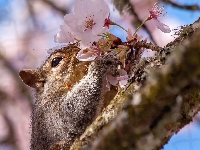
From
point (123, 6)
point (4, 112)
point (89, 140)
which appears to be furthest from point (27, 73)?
point (4, 112)

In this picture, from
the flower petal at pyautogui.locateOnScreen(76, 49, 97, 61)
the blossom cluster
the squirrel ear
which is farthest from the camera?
the squirrel ear

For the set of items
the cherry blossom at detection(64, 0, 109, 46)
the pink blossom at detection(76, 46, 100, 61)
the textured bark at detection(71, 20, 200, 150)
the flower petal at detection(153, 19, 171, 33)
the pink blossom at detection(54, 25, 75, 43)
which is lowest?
the textured bark at detection(71, 20, 200, 150)

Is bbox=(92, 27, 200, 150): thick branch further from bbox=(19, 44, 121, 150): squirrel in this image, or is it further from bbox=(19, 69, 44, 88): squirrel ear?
bbox=(19, 69, 44, 88): squirrel ear

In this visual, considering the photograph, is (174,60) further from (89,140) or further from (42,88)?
(42,88)

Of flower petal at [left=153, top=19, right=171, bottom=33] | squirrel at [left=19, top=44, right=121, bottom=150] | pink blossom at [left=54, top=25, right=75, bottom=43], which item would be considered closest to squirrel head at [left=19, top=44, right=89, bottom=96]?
squirrel at [left=19, top=44, right=121, bottom=150]

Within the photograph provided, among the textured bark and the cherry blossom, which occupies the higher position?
the cherry blossom

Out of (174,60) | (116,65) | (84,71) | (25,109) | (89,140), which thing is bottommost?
(174,60)
